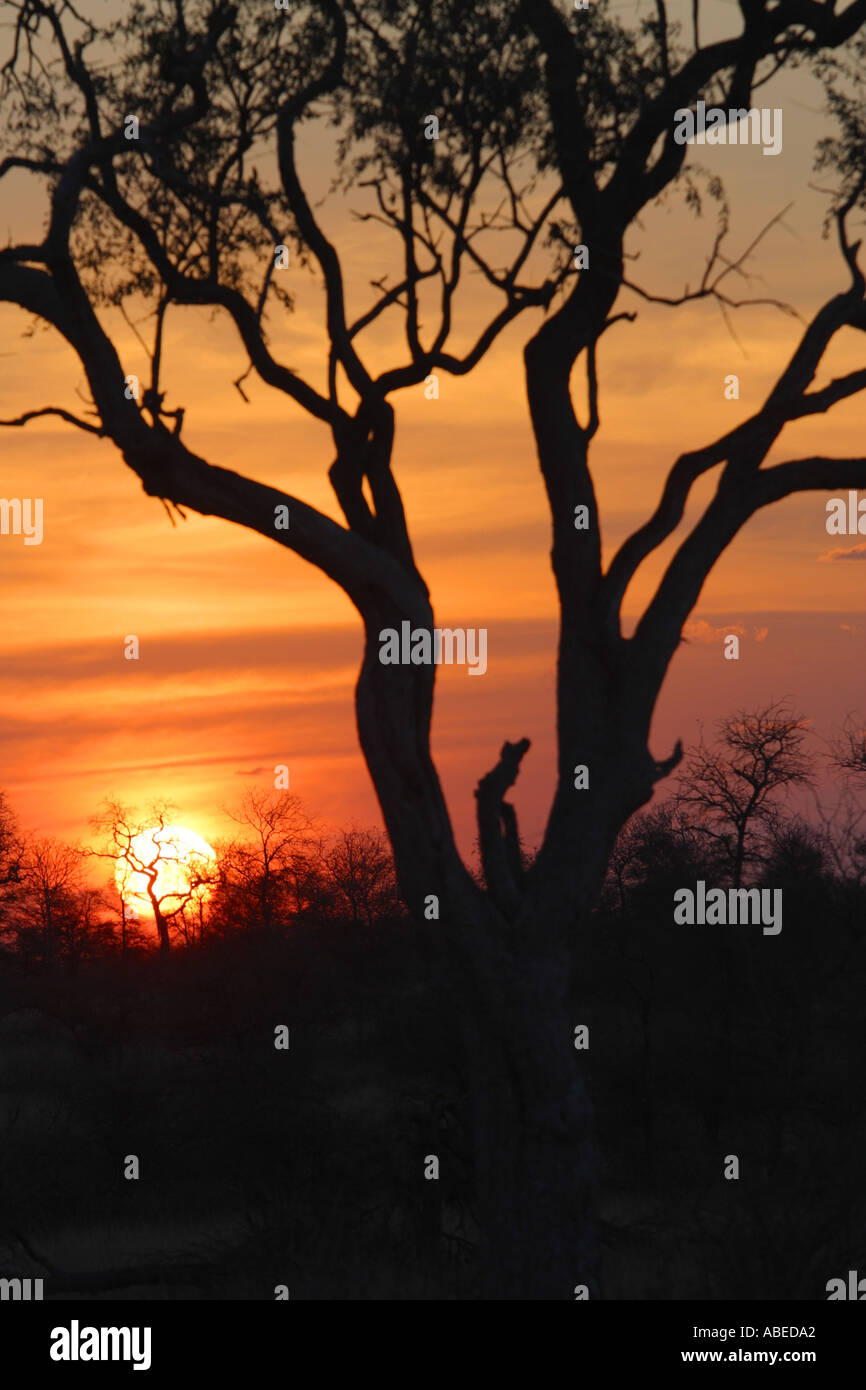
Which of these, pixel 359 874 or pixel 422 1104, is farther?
pixel 359 874

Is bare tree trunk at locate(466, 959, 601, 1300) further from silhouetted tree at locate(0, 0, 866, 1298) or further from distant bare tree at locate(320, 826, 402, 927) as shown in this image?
distant bare tree at locate(320, 826, 402, 927)

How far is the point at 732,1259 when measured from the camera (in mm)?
9672

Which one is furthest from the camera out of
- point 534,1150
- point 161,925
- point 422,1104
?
point 161,925

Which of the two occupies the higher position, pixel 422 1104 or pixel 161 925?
pixel 161 925

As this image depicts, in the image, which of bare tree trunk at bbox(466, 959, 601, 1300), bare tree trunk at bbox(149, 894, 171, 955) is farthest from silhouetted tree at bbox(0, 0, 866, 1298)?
bare tree trunk at bbox(149, 894, 171, 955)

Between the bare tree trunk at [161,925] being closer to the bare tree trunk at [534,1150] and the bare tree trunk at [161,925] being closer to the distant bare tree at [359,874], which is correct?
Answer: the distant bare tree at [359,874]

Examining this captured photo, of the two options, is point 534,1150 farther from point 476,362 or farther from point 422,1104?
point 422,1104

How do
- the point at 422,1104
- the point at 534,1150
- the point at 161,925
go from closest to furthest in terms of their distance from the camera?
the point at 534,1150
the point at 422,1104
the point at 161,925

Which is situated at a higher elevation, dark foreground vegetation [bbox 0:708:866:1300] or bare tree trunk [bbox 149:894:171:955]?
bare tree trunk [bbox 149:894:171:955]

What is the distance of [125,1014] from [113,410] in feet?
84.5

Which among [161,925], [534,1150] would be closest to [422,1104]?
[534,1150]

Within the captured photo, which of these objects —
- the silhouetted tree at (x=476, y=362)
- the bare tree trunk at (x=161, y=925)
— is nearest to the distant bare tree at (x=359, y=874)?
the bare tree trunk at (x=161, y=925)
